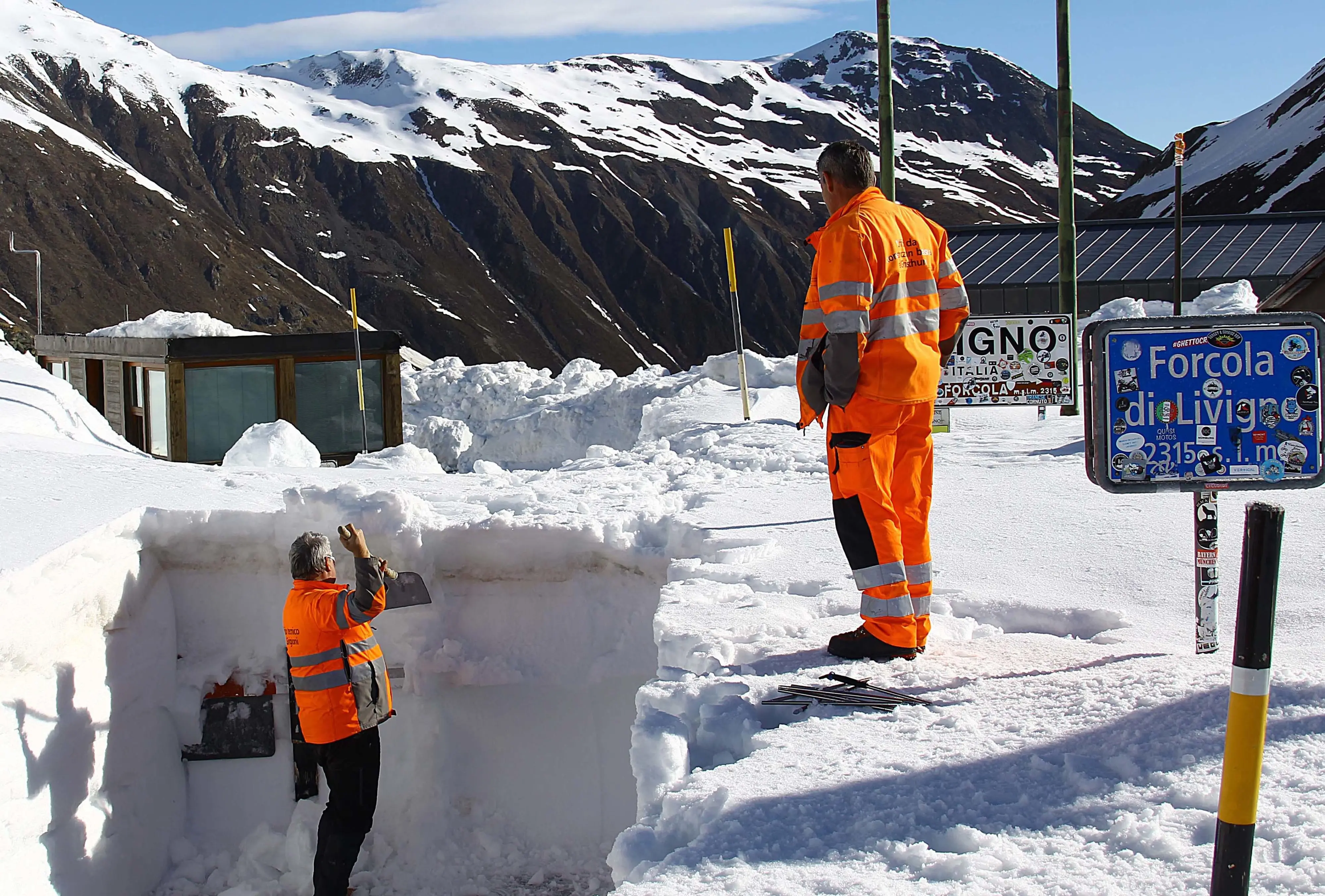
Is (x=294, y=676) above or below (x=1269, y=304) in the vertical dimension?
below

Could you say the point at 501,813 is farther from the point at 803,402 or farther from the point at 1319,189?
the point at 1319,189

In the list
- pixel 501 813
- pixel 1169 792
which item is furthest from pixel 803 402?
pixel 501 813

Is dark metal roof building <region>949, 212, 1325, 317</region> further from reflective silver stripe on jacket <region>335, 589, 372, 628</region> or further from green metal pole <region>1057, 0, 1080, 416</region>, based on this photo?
reflective silver stripe on jacket <region>335, 589, 372, 628</region>

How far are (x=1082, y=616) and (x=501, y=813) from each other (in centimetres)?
319

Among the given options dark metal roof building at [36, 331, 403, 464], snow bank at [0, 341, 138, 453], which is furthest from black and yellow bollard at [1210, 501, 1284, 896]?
dark metal roof building at [36, 331, 403, 464]

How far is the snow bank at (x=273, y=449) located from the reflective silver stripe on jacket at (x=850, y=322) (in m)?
8.26

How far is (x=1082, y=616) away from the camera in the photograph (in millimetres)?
4453

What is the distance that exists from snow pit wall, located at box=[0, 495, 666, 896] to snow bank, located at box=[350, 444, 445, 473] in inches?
138

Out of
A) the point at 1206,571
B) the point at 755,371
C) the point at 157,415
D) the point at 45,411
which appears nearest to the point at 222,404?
the point at 157,415

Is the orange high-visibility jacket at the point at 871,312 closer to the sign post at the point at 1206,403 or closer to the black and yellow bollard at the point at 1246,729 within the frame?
the sign post at the point at 1206,403

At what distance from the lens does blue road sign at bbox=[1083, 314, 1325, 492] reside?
313 centimetres

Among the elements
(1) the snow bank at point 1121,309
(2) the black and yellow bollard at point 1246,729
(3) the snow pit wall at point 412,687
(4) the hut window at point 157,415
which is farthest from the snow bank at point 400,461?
(1) the snow bank at point 1121,309

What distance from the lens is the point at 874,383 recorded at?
3.86m

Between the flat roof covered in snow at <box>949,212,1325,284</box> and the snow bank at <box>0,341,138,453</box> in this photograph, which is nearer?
the snow bank at <box>0,341,138,453</box>
